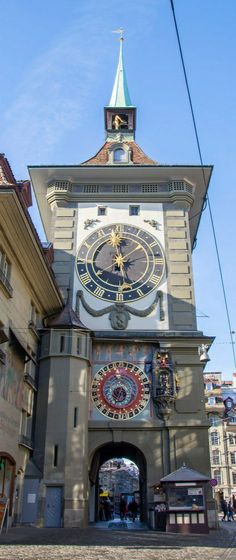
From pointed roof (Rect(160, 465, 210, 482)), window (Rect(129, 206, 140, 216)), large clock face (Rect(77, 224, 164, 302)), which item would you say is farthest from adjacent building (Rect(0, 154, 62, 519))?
window (Rect(129, 206, 140, 216))

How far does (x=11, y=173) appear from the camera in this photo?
59.9 feet

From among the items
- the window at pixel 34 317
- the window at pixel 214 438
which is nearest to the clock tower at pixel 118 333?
the window at pixel 34 317

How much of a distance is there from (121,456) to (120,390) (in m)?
8.28

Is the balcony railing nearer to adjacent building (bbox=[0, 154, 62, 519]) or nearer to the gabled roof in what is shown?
adjacent building (bbox=[0, 154, 62, 519])

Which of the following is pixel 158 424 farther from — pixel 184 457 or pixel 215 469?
pixel 215 469

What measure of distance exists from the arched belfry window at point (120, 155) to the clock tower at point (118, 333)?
12 cm

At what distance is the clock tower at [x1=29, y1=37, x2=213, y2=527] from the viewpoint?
22.5m

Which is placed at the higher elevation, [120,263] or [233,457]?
[120,263]

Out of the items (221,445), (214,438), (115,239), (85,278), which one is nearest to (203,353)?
(85,278)

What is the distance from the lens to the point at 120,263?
27531 mm

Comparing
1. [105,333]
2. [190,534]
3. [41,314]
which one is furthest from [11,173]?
[190,534]

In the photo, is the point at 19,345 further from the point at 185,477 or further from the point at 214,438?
the point at 214,438

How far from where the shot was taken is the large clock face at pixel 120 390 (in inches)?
958

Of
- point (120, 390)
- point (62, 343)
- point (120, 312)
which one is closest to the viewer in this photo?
point (62, 343)
